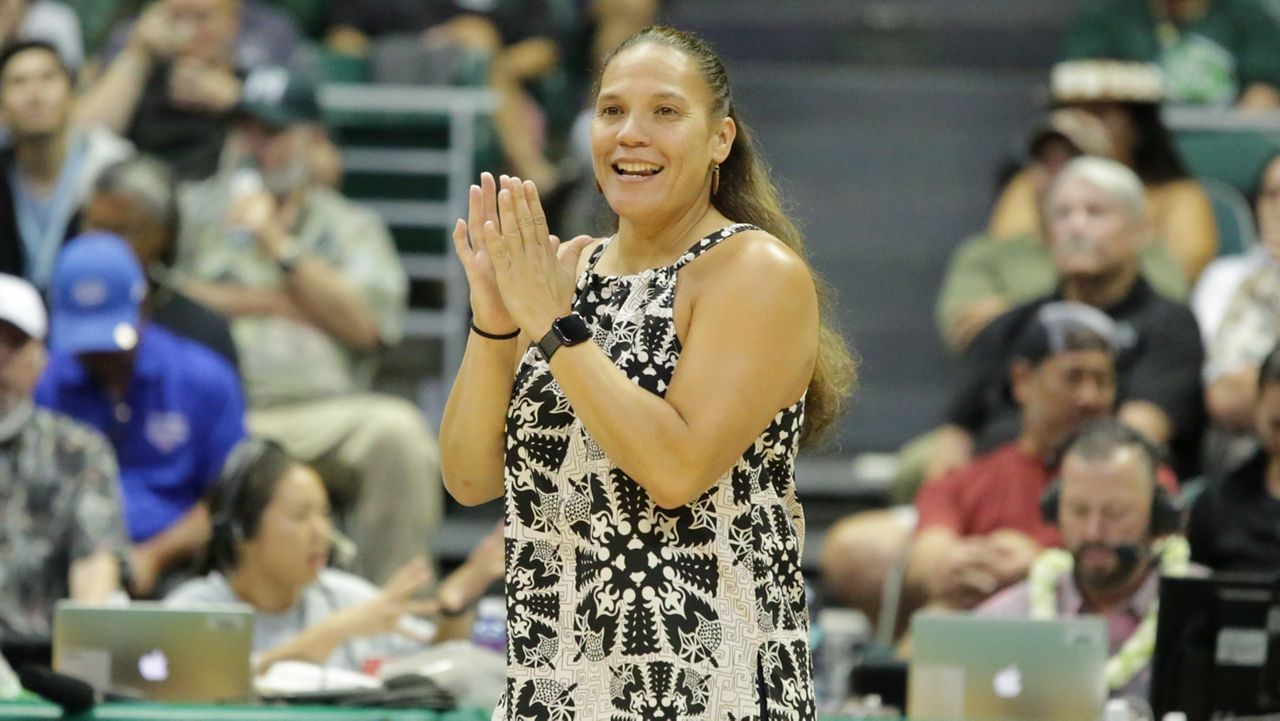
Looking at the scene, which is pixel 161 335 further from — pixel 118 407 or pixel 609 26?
pixel 609 26

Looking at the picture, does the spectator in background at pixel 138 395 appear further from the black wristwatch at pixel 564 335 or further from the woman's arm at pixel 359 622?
the black wristwatch at pixel 564 335

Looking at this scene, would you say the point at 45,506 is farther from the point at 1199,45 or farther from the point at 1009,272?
the point at 1199,45

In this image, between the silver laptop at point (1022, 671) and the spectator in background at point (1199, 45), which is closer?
the silver laptop at point (1022, 671)

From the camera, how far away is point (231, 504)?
17.8 ft

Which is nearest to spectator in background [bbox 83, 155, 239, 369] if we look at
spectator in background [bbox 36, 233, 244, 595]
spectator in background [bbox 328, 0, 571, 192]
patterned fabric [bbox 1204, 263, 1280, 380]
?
spectator in background [bbox 36, 233, 244, 595]

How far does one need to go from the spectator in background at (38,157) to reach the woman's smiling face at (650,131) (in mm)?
4865

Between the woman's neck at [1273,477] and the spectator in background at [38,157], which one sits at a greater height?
the spectator in background at [38,157]

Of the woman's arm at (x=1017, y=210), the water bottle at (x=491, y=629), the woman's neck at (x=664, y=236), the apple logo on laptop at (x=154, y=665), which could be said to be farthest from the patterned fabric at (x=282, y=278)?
the woman's neck at (x=664, y=236)

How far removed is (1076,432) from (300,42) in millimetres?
3988

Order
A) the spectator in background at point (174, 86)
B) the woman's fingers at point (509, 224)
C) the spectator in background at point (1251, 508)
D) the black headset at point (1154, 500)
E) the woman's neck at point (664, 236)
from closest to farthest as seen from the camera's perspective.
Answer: the woman's fingers at point (509, 224)
the woman's neck at point (664, 236)
the black headset at point (1154, 500)
the spectator in background at point (1251, 508)
the spectator in background at point (174, 86)

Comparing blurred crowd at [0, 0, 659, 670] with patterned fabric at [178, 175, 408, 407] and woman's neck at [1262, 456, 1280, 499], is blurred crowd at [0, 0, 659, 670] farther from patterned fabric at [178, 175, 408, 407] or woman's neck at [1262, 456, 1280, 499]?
woman's neck at [1262, 456, 1280, 499]

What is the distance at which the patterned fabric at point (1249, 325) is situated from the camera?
6.66 meters

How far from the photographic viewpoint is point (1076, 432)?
608cm

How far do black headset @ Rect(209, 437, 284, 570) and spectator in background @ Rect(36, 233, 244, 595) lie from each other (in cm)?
72
